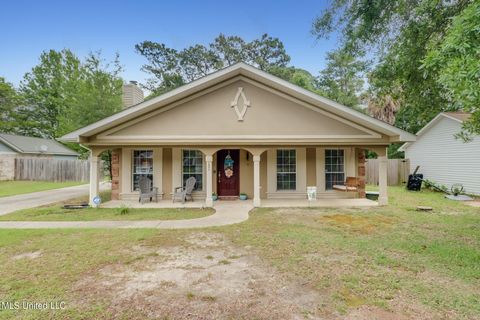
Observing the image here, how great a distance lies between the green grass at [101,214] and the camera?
7.62m

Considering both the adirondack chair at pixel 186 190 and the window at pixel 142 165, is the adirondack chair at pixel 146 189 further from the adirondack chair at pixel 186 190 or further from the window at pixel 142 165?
the adirondack chair at pixel 186 190

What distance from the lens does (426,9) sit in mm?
6051

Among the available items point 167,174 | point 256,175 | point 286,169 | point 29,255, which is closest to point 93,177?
point 167,174

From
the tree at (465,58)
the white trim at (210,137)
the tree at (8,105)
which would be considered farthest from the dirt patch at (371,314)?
the tree at (8,105)

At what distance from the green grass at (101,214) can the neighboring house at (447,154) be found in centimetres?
1225

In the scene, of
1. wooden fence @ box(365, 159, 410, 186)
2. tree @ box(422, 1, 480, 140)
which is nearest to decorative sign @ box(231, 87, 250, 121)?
tree @ box(422, 1, 480, 140)

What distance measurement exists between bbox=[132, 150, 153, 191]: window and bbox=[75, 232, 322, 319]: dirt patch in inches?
241

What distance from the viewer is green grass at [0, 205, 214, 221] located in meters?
7.62

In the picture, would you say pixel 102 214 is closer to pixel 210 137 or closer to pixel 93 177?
pixel 93 177

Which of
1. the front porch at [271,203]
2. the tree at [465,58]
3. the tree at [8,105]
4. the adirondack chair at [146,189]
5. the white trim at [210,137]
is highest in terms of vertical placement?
the tree at [8,105]

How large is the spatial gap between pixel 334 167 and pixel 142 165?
25.8ft

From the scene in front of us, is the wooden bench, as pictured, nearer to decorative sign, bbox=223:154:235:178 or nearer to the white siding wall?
decorative sign, bbox=223:154:235:178

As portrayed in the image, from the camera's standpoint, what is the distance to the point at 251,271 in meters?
4.09

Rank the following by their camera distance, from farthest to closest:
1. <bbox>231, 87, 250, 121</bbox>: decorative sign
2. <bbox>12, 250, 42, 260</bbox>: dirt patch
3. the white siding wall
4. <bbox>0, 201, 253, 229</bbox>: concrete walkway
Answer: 1. the white siding wall
2. <bbox>231, 87, 250, 121</bbox>: decorative sign
3. <bbox>0, 201, 253, 229</bbox>: concrete walkway
4. <bbox>12, 250, 42, 260</bbox>: dirt patch
